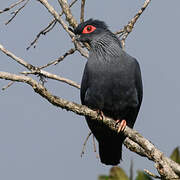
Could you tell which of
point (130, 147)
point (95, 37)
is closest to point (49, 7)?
point (95, 37)

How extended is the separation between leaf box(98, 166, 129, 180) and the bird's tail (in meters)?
3.57

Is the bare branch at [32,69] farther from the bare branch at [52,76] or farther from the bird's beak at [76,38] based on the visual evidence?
the bird's beak at [76,38]

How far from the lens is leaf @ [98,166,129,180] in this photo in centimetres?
177

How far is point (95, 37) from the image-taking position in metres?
5.47

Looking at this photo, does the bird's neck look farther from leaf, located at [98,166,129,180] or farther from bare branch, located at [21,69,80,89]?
leaf, located at [98,166,129,180]

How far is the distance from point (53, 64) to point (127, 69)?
1.21m

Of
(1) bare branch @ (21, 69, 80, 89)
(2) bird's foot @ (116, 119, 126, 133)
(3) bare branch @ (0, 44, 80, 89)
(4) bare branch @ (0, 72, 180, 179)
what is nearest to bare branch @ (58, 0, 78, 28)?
(1) bare branch @ (21, 69, 80, 89)

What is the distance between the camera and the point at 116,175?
180 centimetres

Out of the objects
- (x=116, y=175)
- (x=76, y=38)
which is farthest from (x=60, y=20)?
(x=116, y=175)

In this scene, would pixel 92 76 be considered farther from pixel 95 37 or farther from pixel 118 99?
pixel 95 37

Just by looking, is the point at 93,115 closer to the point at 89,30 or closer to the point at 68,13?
the point at 89,30

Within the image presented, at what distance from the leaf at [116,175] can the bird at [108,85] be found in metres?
2.67

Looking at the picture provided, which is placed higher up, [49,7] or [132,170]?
[49,7]

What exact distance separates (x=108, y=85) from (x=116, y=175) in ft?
9.83
